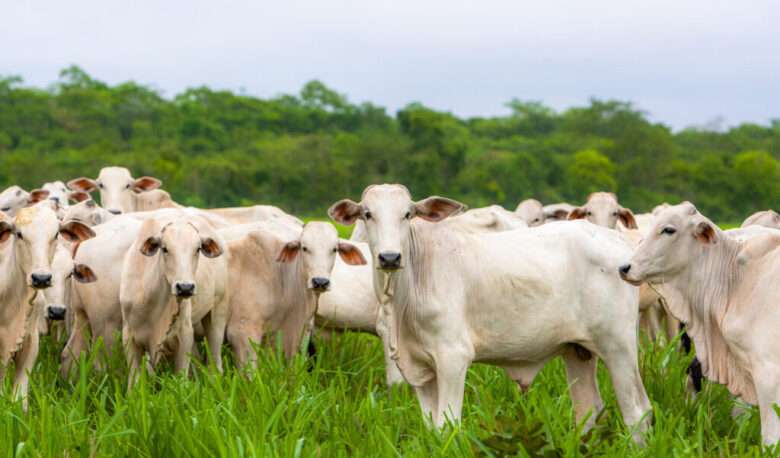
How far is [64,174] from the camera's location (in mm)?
51719

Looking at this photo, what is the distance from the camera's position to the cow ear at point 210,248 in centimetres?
735

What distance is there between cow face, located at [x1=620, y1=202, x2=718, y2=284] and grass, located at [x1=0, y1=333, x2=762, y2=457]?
2.46 feet

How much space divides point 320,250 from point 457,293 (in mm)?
1873

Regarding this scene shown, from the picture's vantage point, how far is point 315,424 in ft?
18.1

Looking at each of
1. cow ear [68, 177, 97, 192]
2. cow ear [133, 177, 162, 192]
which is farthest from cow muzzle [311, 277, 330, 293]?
cow ear [68, 177, 97, 192]

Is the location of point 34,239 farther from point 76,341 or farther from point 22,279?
point 76,341

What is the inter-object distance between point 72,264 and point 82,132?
58.3 meters

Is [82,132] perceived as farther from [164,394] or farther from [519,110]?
[164,394]

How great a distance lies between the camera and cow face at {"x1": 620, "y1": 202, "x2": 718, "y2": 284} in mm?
6020

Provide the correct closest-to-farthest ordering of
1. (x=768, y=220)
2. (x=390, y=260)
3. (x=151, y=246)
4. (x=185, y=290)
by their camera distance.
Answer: (x=390, y=260), (x=185, y=290), (x=151, y=246), (x=768, y=220)

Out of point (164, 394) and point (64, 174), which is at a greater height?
point (164, 394)

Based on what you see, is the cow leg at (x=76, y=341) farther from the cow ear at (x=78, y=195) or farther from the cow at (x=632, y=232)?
the cow at (x=632, y=232)

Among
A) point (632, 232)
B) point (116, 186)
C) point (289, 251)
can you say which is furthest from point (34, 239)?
point (632, 232)

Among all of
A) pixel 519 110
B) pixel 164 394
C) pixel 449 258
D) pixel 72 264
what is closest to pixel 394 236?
pixel 449 258
